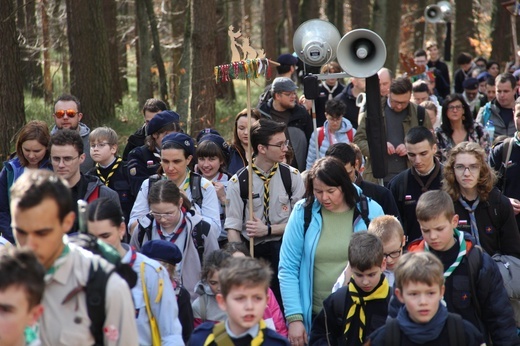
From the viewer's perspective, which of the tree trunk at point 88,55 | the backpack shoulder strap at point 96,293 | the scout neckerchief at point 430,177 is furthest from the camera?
the tree trunk at point 88,55

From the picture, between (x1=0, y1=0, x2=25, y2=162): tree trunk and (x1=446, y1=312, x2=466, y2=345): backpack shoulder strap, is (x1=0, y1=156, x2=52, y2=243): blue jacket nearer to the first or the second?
(x1=446, y1=312, x2=466, y2=345): backpack shoulder strap

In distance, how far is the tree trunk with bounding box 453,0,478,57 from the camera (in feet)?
92.5

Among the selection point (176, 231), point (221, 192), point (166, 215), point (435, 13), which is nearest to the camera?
point (166, 215)

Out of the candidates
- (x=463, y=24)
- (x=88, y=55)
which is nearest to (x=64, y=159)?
(x=88, y=55)

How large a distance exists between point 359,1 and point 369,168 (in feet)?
65.9

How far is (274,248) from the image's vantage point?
25.8 feet

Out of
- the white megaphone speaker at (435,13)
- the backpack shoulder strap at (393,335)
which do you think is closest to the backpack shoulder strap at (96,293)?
the backpack shoulder strap at (393,335)

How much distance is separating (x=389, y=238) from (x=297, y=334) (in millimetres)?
1002

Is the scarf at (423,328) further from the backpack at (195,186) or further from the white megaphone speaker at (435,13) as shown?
the white megaphone speaker at (435,13)

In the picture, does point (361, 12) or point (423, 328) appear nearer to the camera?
point (423, 328)

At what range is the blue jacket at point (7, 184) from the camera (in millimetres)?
7730

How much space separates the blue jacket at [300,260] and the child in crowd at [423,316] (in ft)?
5.07

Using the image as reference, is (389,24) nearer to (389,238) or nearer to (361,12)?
(361,12)

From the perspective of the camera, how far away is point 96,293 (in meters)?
3.87
